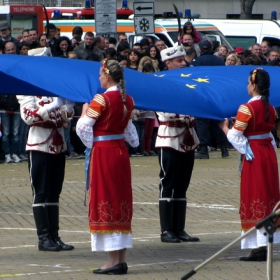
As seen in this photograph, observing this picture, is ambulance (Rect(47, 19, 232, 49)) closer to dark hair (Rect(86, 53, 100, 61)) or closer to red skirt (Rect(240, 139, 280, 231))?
dark hair (Rect(86, 53, 100, 61))

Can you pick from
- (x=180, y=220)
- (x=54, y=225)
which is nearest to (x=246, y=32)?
(x=180, y=220)

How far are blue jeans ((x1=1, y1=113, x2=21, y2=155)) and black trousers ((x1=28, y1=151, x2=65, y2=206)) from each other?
7856 millimetres

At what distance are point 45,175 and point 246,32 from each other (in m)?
19.8

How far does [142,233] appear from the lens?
1098 centimetres

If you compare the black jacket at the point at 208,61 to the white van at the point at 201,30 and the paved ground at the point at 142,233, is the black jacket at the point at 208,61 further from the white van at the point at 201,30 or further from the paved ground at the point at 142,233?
the white van at the point at 201,30

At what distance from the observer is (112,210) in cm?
870

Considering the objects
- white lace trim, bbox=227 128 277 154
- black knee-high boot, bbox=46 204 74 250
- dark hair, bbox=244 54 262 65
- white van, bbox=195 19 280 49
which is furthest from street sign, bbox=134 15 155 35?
white lace trim, bbox=227 128 277 154

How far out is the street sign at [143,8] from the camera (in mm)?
22141

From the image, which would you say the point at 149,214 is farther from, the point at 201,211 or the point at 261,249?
the point at 261,249

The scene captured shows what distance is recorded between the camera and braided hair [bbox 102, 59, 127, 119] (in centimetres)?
862

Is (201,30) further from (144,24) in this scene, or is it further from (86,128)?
(86,128)

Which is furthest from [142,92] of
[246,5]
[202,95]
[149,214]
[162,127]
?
[246,5]

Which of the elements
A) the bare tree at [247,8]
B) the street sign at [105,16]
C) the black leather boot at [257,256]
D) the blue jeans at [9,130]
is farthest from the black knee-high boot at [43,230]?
the bare tree at [247,8]

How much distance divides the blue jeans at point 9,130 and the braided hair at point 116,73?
Result: 907cm
